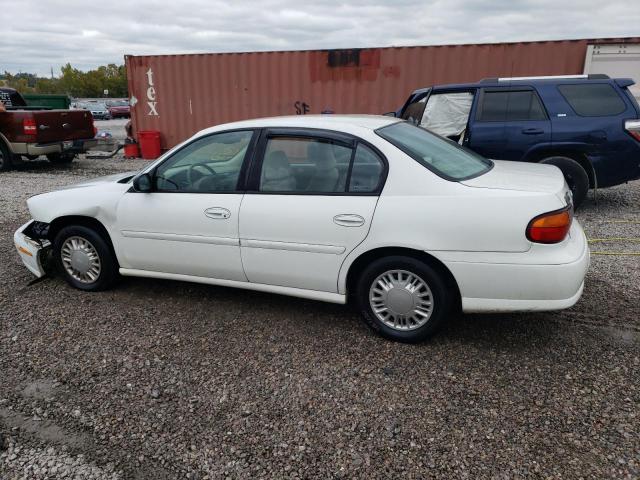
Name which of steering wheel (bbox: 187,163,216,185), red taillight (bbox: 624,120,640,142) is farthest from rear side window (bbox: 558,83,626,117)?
steering wheel (bbox: 187,163,216,185)

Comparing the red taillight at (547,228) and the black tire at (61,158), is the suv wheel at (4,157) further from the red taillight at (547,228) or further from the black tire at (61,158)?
the red taillight at (547,228)

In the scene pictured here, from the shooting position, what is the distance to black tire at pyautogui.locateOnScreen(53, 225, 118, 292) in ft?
13.8

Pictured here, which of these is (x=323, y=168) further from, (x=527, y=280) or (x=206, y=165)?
(x=527, y=280)

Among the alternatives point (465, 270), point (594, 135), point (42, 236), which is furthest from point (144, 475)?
point (594, 135)

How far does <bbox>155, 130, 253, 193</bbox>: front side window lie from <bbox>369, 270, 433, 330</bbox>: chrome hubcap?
1361 millimetres

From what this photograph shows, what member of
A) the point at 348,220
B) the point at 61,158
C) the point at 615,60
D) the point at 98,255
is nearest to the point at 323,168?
the point at 348,220

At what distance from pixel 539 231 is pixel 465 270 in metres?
0.48

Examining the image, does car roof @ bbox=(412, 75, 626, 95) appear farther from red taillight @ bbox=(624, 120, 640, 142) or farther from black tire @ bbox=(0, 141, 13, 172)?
black tire @ bbox=(0, 141, 13, 172)

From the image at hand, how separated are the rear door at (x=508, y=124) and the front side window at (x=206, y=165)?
13.5 ft

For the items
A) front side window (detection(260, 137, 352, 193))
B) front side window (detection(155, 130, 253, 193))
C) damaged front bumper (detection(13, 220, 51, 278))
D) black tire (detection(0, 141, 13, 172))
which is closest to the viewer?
front side window (detection(260, 137, 352, 193))

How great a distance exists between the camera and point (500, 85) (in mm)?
6848

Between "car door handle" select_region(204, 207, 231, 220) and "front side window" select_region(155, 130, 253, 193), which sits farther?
"front side window" select_region(155, 130, 253, 193)

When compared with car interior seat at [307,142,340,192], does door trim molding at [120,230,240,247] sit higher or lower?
lower

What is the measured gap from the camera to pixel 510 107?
677 centimetres
